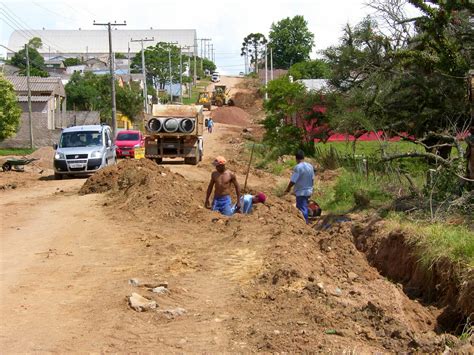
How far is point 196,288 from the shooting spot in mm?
9312

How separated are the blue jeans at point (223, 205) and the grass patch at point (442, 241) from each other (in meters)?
4.05

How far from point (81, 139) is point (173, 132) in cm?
570

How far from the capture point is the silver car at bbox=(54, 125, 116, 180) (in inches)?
1099

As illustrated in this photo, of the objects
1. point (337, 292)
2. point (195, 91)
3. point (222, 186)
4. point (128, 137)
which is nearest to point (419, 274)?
point (337, 292)

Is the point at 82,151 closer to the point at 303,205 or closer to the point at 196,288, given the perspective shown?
the point at 303,205

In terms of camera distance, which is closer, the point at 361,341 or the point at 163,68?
the point at 361,341

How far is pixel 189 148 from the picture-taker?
33812 millimetres

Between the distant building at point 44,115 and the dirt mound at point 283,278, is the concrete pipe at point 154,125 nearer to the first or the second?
the dirt mound at point 283,278

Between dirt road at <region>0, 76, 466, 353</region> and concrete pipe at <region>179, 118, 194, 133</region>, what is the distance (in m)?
17.0

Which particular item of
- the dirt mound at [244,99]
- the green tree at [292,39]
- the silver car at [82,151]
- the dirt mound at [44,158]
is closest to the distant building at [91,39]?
the green tree at [292,39]

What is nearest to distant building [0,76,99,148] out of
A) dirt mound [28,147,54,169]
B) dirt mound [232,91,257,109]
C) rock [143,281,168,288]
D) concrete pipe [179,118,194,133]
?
dirt mound [28,147,54,169]

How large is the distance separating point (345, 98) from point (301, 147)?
19.7ft

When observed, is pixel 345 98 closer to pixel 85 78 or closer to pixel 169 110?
pixel 169 110

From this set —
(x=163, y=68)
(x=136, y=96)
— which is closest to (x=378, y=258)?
(x=136, y=96)
